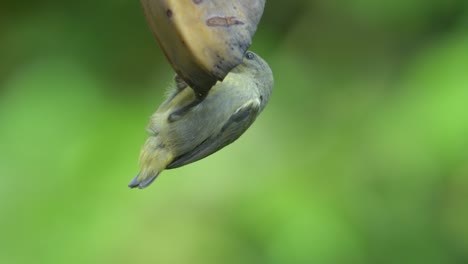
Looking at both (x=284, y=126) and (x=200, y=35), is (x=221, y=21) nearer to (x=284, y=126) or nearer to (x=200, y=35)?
(x=200, y=35)

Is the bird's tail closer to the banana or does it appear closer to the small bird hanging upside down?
the small bird hanging upside down

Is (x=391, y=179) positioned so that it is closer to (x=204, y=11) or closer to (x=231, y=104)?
(x=231, y=104)

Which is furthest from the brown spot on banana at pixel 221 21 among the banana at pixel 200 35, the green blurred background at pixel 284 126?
the green blurred background at pixel 284 126

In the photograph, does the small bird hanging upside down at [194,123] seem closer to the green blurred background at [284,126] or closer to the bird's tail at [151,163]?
the bird's tail at [151,163]

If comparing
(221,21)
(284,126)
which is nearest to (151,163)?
(221,21)

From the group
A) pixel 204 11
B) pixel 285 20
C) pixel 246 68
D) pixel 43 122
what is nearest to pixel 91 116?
pixel 43 122

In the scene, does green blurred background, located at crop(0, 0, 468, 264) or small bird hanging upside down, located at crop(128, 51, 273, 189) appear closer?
small bird hanging upside down, located at crop(128, 51, 273, 189)

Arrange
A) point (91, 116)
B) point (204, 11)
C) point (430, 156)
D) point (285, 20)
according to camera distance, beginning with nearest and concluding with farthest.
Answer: point (204, 11) < point (430, 156) < point (91, 116) < point (285, 20)

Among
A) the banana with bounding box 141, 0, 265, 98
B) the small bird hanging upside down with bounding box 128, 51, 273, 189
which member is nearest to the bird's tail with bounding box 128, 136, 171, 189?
the small bird hanging upside down with bounding box 128, 51, 273, 189

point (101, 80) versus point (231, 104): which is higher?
point (231, 104)
